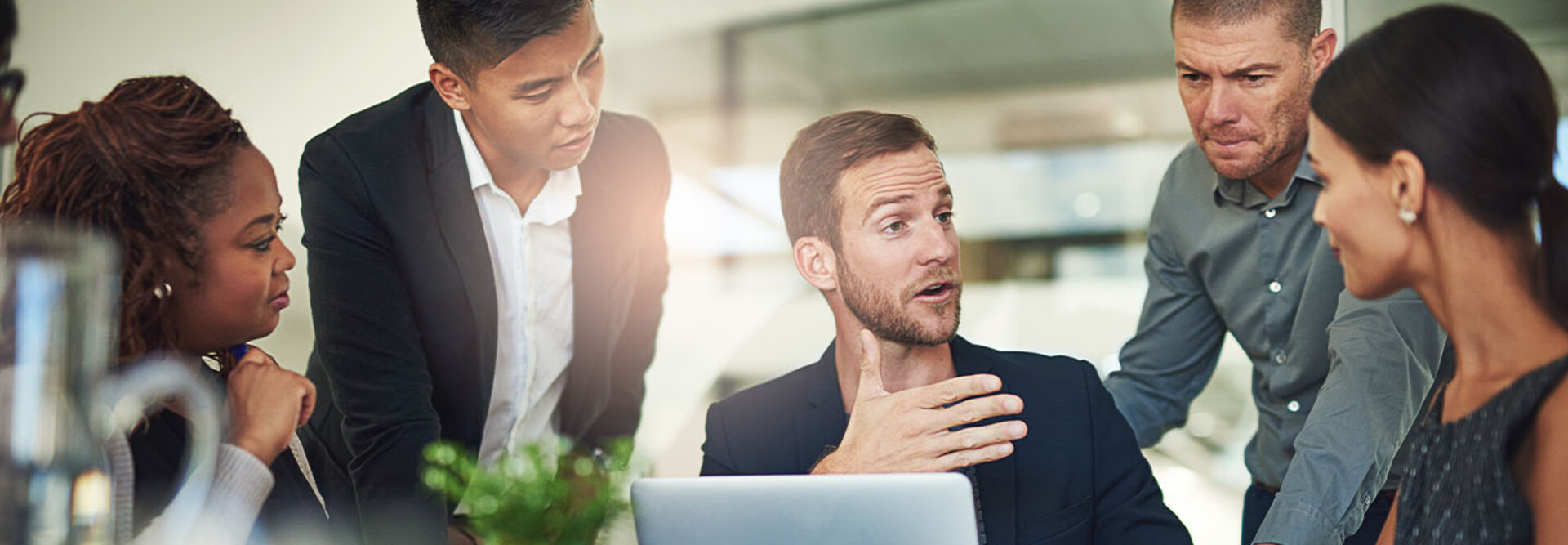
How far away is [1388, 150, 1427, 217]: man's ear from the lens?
1.39 metres

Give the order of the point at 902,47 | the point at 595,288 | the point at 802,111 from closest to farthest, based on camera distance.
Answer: the point at 595,288, the point at 802,111, the point at 902,47

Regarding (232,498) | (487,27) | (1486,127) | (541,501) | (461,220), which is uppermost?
(487,27)

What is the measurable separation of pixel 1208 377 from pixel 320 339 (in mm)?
1783

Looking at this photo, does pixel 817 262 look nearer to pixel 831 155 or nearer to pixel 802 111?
pixel 831 155

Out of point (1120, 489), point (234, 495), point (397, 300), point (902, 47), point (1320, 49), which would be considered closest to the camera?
point (234, 495)

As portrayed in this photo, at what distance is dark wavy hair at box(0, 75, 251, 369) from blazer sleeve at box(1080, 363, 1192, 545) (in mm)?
1442

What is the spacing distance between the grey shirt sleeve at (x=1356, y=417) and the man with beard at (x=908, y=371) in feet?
0.80

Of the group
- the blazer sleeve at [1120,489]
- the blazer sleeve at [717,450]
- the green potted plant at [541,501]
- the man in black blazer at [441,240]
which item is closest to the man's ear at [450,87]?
the man in black blazer at [441,240]

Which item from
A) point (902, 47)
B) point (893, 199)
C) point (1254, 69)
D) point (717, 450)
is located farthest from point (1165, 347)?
point (902, 47)

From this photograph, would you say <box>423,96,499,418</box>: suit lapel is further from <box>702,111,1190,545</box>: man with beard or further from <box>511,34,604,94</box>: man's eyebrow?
<box>702,111,1190,545</box>: man with beard

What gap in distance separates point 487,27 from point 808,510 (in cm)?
124

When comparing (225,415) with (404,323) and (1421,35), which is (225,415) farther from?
(1421,35)

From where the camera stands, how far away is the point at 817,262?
2.18 metres

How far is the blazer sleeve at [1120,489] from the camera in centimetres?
195
